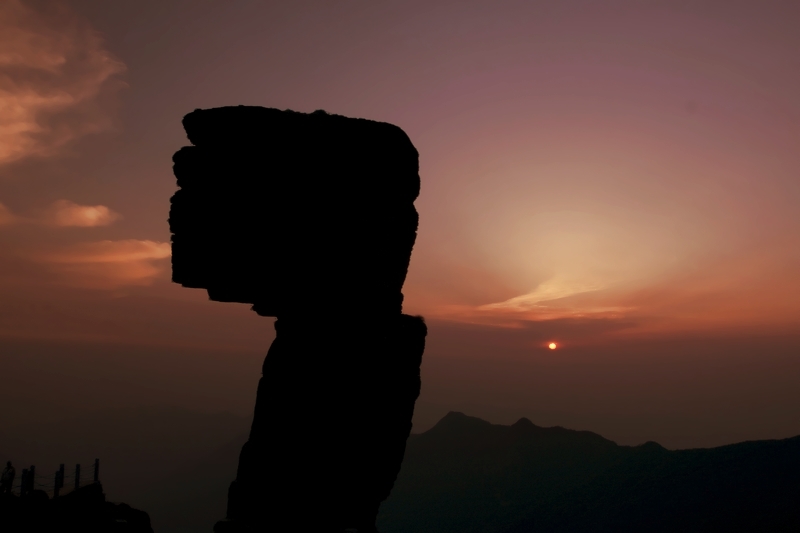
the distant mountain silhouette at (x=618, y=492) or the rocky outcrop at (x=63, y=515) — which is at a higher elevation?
the rocky outcrop at (x=63, y=515)

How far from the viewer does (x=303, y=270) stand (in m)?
18.5

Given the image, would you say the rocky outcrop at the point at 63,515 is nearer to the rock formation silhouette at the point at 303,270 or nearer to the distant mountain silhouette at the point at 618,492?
the rock formation silhouette at the point at 303,270

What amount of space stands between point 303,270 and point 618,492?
124697 millimetres

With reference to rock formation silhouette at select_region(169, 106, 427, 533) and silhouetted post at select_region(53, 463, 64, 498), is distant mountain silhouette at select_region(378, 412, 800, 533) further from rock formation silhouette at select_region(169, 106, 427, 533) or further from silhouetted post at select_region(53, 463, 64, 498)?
silhouetted post at select_region(53, 463, 64, 498)

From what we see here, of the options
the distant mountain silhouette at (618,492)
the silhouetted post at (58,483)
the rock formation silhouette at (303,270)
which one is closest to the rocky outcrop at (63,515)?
the silhouetted post at (58,483)

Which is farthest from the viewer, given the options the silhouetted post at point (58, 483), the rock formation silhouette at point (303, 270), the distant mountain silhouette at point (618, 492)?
the distant mountain silhouette at point (618, 492)

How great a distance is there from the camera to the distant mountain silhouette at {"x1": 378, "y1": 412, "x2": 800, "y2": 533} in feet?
299

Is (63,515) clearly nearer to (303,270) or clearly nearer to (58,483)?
(58,483)

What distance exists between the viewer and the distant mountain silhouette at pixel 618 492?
9100cm

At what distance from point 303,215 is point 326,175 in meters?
1.46

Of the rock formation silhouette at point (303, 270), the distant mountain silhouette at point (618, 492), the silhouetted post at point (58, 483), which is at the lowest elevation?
the distant mountain silhouette at point (618, 492)

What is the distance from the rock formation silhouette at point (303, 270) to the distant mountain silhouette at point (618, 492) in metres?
85.0

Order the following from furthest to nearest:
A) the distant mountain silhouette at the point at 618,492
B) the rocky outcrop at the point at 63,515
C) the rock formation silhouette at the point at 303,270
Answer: the distant mountain silhouette at the point at 618,492 < the rocky outcrop at the point at 63,515 < the rock formation silhouette at the point at 303,270

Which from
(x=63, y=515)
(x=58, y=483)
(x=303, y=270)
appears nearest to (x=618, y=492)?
(x=58, y=483)
